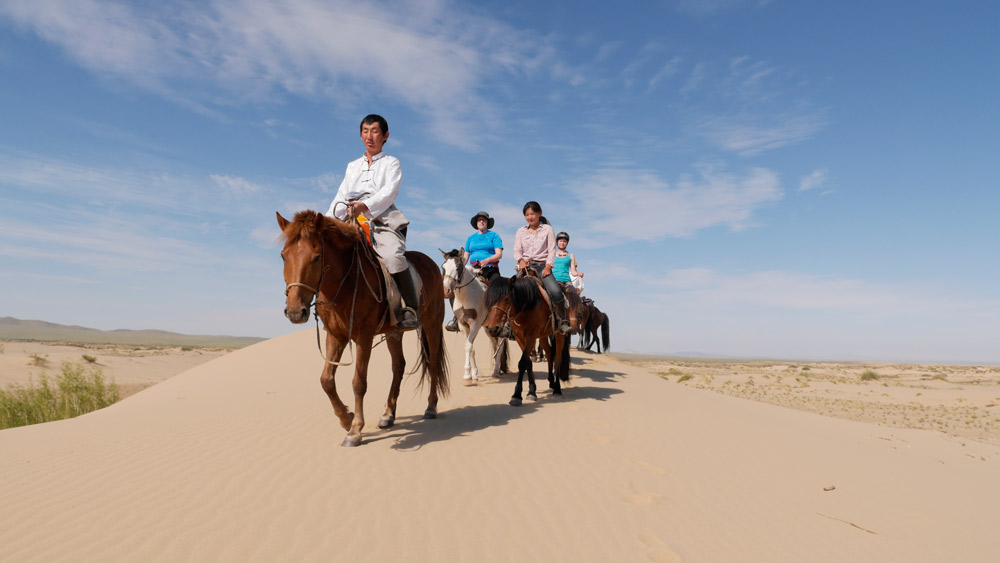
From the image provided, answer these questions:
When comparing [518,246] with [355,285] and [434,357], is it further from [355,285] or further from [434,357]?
[355,285]

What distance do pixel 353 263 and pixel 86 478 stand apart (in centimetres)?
298

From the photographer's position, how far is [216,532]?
11.0 feet

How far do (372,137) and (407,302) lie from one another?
2.13 metres

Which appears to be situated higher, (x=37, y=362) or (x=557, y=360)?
(x=557, y=360)

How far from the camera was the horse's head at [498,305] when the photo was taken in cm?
808

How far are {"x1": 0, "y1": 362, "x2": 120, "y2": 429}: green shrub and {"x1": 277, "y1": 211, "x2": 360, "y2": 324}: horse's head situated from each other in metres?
9.89

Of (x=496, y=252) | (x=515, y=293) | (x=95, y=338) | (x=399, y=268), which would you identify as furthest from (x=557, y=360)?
(x=95, y=338)

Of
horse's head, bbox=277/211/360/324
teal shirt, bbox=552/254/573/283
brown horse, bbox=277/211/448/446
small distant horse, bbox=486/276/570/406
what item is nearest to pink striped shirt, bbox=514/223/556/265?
→ small distant horse, bbox=486/276/570/406

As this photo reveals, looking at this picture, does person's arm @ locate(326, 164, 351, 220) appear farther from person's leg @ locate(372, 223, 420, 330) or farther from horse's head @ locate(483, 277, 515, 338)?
horse's head @ locate(483, 277, 515, 338)

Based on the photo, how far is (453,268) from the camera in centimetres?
984

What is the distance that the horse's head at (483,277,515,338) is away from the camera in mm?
8078

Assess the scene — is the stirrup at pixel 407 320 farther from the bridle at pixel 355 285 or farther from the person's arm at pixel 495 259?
the person's arm at pixel 495 259

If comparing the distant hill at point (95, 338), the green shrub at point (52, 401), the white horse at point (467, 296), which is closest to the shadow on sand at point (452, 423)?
the white horse at point (467, 296)

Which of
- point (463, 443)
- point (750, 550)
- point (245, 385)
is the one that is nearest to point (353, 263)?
point (463, 443)
